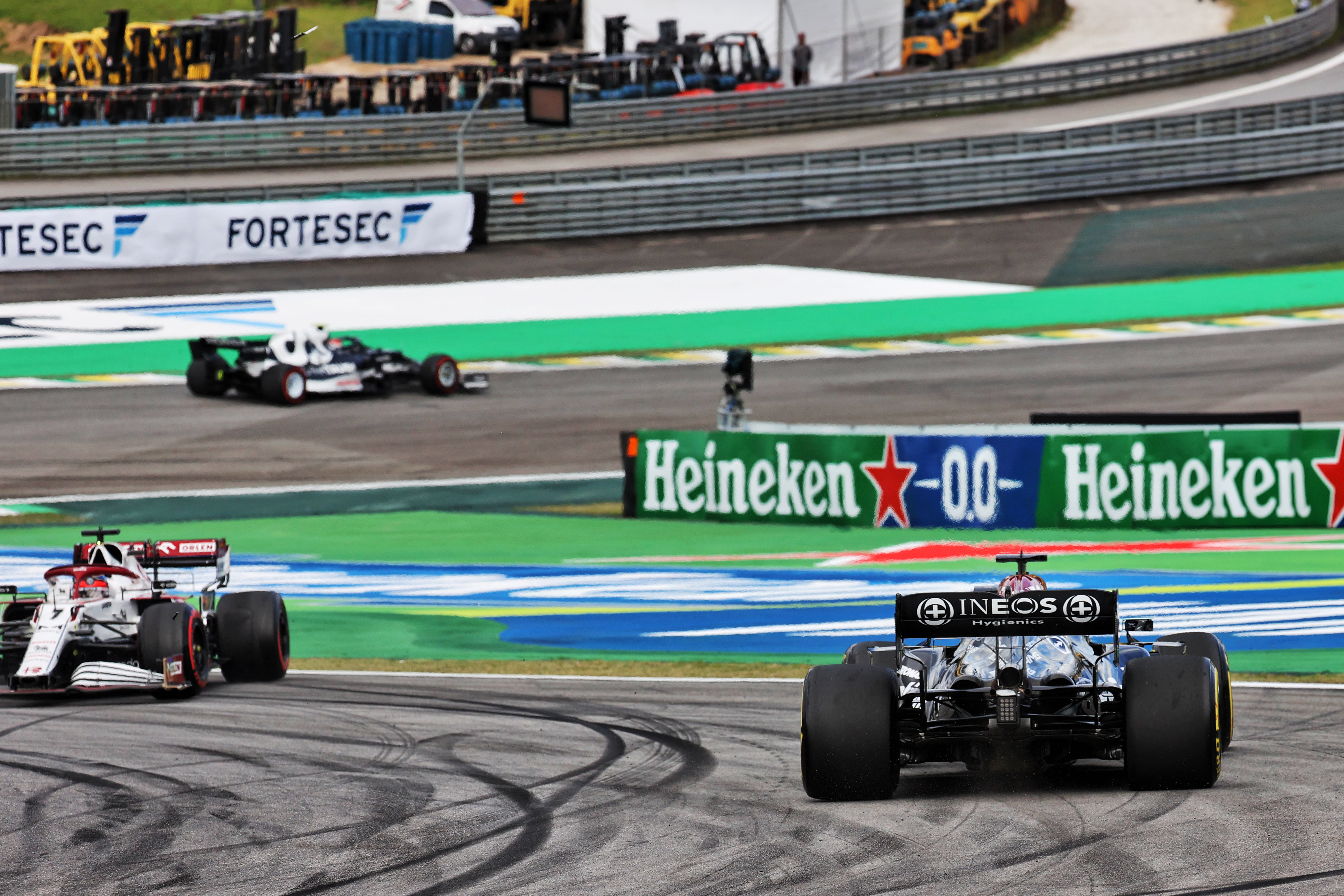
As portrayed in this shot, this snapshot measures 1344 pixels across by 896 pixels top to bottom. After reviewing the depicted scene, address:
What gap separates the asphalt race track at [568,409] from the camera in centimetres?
2697

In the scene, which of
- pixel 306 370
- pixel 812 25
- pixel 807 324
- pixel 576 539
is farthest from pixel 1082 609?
pixel 812 25

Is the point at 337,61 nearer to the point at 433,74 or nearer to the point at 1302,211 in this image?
Result: the point at 433,74

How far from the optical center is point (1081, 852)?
8.23 metres

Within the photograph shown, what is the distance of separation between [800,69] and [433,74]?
920cm

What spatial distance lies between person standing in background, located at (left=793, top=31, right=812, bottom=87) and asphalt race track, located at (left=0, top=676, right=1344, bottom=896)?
3761 centimetres

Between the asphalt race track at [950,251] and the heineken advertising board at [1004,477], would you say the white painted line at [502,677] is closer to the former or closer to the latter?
the heineken advertising board at [1004,477]

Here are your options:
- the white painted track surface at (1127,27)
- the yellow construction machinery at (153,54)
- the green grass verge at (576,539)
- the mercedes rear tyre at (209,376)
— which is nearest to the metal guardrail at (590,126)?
the white painted track surface at (1127,27)

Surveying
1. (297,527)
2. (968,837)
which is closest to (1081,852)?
(968,837)

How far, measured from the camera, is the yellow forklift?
186 feet

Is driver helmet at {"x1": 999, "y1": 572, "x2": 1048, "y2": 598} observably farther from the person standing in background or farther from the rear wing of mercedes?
the person standing in background

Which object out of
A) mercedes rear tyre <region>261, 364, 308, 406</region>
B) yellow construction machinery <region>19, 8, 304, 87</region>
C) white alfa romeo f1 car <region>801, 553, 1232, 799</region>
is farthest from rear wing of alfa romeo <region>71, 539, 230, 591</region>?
yellow construction machinery <region>19, 8, 304, 87</region>

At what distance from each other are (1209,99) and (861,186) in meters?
12.2

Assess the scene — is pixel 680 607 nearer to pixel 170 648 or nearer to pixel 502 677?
pixel 502 677

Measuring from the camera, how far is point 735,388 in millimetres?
23922
